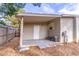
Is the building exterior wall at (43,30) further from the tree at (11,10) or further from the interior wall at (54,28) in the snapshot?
the tree at (11,10)

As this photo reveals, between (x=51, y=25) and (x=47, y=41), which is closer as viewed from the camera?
(x=47, y=41)

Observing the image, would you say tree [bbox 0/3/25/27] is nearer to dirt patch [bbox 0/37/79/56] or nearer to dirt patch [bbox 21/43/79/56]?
dirt patch [bbox 0/37/79/56]

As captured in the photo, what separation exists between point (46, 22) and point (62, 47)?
71 centimetres

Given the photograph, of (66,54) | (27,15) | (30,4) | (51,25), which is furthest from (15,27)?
(66,54)

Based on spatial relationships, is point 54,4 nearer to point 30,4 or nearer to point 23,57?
point 30,4

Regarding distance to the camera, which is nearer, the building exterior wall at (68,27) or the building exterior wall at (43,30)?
the building exterior wall at (68,27)

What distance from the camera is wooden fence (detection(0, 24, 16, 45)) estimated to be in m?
3.74

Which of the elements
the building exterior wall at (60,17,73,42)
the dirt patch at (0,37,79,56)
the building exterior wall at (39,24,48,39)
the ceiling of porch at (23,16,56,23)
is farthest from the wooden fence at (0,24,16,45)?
the building exterior wall at (60,17,73,42)

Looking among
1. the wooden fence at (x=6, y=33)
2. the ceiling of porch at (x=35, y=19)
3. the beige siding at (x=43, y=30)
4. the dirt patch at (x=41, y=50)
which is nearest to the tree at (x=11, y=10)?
the wooden fence at (x=6, y=33)

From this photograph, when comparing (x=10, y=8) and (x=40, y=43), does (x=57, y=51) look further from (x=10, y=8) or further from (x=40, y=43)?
(x=10, y=8)

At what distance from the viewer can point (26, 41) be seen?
386cm

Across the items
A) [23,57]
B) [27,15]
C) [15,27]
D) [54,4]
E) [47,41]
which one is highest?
[54,4]

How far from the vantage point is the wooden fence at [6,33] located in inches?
147

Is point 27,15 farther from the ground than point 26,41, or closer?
farther from the ground
